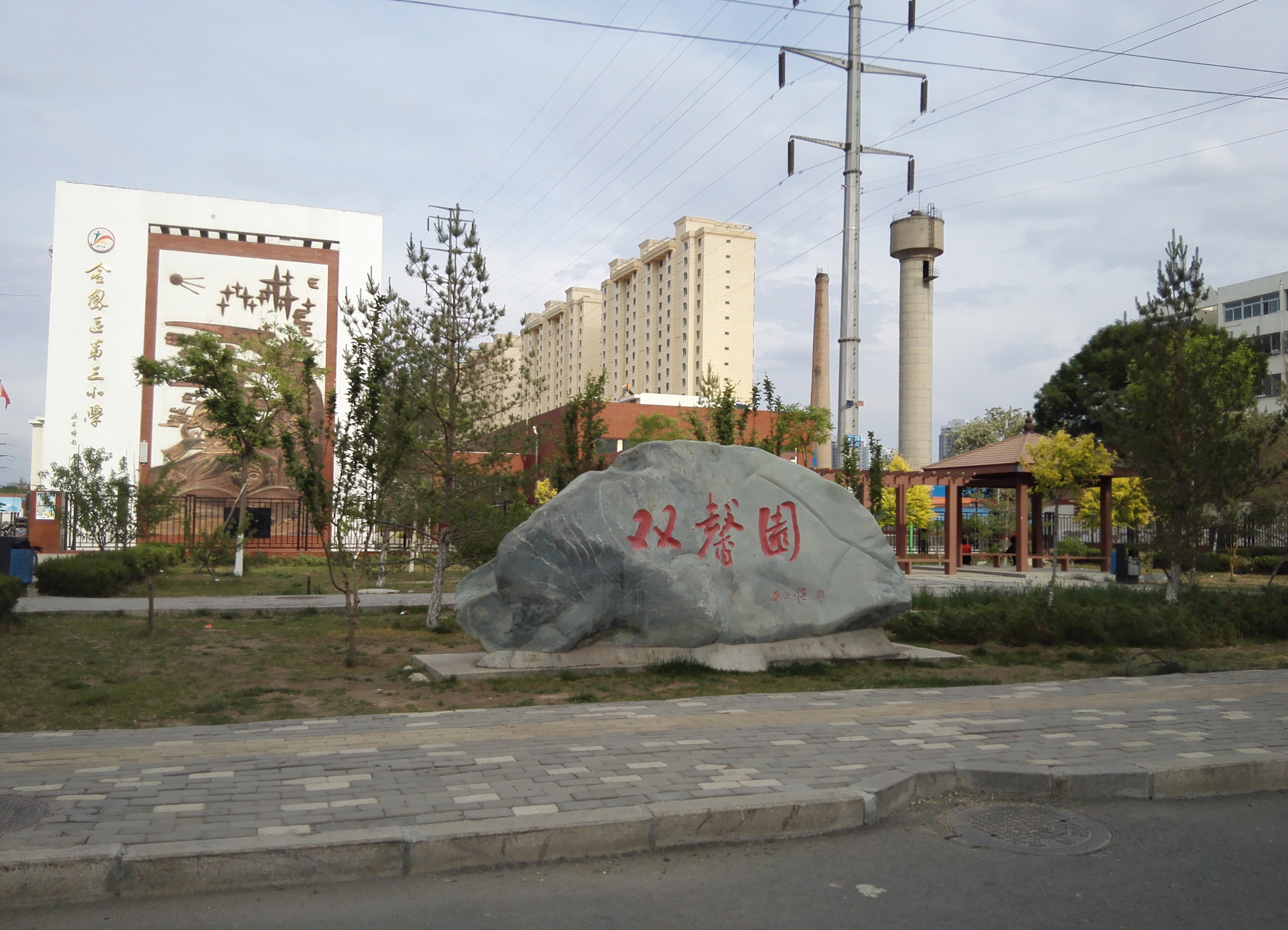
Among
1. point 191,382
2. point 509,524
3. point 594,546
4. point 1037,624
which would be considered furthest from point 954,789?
point 191,382

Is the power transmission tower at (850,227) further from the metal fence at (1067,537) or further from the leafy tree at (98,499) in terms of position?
the leafy tree at (98,499)

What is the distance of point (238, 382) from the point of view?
2431cm

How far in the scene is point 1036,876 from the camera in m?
4.61

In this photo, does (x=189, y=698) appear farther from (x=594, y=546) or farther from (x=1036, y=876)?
(x=1036, y=876)

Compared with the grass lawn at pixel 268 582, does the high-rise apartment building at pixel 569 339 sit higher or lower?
higher

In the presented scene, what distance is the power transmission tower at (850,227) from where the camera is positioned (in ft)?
66.4

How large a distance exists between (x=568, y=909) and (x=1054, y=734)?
14.2ft

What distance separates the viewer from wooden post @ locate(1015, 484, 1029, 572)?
27.9 meters

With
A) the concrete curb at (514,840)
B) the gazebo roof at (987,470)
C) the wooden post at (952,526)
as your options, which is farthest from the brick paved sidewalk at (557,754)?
the wooden post at (952,526)

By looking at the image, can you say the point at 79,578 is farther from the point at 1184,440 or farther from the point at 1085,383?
the point at 1085,383

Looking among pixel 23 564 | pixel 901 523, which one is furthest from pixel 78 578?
pixel 901 523

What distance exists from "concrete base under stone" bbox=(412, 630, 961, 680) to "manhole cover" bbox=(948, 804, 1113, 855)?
448 cm

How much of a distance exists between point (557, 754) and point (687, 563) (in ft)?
13.1

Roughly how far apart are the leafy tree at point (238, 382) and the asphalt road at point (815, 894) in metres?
16.8
